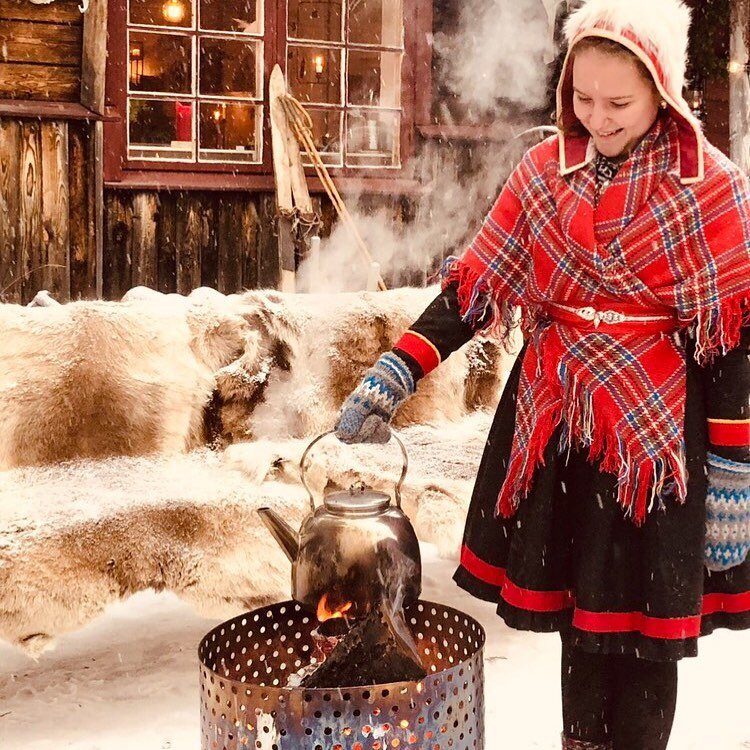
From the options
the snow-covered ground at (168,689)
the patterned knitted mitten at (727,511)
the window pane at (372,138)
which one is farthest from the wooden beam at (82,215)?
the patterned knitted mitten at (727,511)

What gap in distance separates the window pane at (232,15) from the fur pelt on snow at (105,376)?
3.12 m

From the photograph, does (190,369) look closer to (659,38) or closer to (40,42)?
(659,38)

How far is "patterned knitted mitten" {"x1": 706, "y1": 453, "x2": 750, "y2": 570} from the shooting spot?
1719mm

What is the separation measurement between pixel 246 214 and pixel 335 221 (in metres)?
Answer: 0.61

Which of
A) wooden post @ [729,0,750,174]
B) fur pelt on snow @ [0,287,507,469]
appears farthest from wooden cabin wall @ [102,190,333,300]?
wooden post @ [729,0,750,174]

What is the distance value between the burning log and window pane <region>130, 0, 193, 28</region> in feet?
15.9

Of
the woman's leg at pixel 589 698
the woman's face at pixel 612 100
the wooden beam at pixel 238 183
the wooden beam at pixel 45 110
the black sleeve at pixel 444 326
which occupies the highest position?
the wooden beam at pixel 45 110

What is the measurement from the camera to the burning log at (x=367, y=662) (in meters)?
1.59

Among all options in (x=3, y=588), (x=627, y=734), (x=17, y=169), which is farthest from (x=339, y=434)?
(x=17, y=169)

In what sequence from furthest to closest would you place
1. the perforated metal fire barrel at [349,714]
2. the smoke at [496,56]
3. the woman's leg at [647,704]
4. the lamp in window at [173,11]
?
1. the smoke at [496,56]
2. the lamp in window at [173,11]
3. the woman's leg at [647,704]
4. the perforated metal fire barrel at [349,714]

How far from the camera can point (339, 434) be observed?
177cm

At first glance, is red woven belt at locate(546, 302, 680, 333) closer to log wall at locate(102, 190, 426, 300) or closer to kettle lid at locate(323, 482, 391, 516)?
kettle lid at locate(323, 482, 391, 516)

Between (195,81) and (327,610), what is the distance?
15.5 ft

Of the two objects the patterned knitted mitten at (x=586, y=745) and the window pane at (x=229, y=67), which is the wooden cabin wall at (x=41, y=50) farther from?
the patterned knitted mitten at (x=586, y=745)
